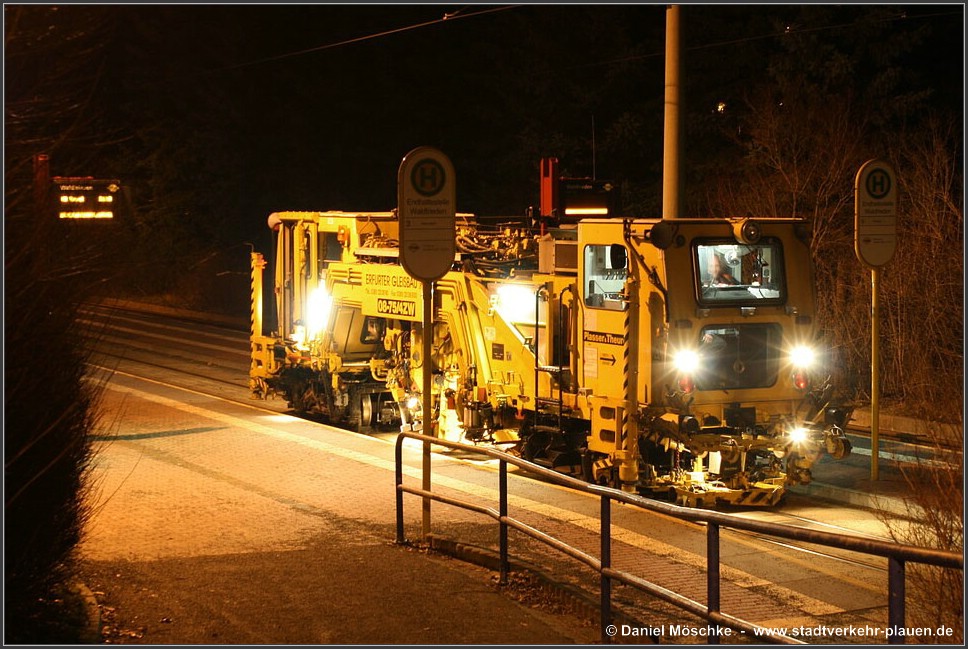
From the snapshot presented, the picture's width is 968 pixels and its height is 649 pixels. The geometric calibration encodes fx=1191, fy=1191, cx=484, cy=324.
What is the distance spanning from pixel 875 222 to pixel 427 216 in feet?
20.4

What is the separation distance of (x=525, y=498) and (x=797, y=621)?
14.5 ft

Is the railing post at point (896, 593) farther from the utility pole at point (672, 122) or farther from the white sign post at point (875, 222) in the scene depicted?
the utility pole at point (672, 122)

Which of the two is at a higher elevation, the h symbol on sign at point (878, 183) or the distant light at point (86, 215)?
the h symbol on sign at point (878, 183)

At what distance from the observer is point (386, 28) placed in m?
48.3

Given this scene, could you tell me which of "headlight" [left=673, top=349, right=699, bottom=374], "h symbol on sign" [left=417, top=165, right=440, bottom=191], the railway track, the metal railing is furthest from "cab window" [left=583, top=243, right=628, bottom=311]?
the metal railing

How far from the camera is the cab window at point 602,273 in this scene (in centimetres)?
1374

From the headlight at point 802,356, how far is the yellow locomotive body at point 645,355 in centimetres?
2

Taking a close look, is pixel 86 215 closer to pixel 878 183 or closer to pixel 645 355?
pixel 645 355

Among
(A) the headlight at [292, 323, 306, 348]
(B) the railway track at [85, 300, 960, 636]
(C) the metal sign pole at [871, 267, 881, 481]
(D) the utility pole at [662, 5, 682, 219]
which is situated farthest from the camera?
(A) the headlight at [292, 323, 306, 348]

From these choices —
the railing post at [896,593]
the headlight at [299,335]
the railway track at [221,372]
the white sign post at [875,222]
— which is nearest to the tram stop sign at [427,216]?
the railway track at [221,372]

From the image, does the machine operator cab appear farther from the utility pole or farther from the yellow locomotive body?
the utility pole

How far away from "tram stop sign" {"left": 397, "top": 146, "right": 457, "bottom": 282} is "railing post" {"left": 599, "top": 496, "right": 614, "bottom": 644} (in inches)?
139

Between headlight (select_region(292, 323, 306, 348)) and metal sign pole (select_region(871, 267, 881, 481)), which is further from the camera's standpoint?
headlight (select_region(292, 323, 306, 348))

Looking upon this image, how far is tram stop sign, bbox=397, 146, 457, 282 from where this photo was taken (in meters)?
10.6
